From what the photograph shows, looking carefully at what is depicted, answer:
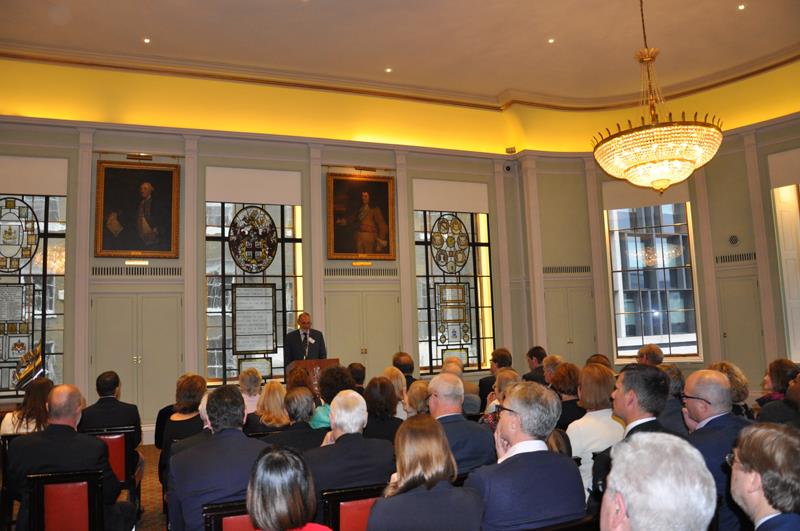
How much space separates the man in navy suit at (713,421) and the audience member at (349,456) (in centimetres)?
160

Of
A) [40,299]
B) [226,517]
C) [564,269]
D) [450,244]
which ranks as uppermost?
[450,244]

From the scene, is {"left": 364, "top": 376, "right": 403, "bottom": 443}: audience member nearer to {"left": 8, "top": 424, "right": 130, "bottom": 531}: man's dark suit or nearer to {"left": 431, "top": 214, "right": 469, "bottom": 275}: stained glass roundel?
{"left": 8, "top": 424, "right": 130, "bottom": 531}: man's dark suit

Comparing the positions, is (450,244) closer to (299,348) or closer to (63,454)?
(299,348)

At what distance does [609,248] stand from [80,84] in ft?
33.1

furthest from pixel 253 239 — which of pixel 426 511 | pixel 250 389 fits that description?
pixel 426 511

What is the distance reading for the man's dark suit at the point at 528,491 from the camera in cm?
253

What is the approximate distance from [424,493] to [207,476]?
124 cm

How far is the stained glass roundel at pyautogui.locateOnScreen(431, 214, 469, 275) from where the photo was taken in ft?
39.7

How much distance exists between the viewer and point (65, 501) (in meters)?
3.28

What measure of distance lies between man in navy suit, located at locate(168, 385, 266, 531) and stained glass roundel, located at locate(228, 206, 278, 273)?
304 inches

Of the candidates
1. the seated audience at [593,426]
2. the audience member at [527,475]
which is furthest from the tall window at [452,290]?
the audience member at [527,475]

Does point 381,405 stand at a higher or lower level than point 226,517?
higher

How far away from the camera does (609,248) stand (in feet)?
42.2

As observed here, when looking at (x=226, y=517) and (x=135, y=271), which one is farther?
(x=135, y=271)
